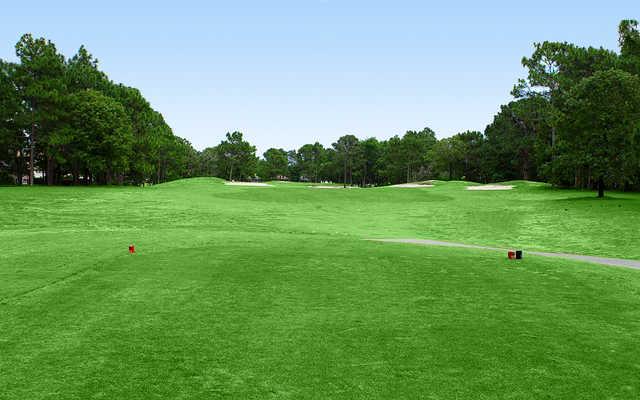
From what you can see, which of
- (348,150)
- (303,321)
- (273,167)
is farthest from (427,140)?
(303,321)

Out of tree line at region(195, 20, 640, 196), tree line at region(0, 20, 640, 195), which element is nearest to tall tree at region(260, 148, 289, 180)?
tree line at region(195, 20, 640, 196)

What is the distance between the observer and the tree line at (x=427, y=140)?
37875 millimetres

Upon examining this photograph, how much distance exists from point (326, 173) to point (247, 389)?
542 feet

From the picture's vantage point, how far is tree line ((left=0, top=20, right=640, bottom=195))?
37.9m

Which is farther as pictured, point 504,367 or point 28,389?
point 504,367

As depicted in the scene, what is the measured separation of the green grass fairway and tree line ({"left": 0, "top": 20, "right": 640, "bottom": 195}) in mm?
28951

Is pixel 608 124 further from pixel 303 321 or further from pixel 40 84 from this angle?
pixel 40 84

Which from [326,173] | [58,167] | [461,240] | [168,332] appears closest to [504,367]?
[168,332]

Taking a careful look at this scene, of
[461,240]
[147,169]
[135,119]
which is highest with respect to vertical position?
[135,119]

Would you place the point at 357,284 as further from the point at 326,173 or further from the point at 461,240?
the point at 326,173

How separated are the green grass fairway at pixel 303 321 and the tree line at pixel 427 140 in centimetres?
2895

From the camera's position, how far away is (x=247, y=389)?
5.05 m

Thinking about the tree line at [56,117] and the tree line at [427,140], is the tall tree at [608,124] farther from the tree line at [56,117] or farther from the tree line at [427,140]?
the tree line at [56,117]

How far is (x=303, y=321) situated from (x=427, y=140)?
144992 mm
